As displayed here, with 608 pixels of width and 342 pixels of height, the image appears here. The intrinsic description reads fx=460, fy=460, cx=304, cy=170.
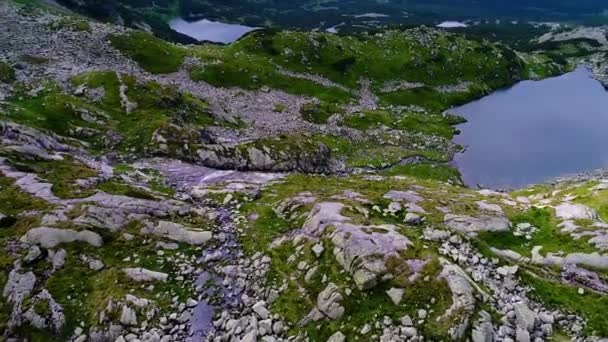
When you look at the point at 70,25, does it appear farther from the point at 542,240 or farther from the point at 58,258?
the point at 542,240

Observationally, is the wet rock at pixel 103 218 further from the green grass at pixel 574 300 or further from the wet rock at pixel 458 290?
the green grass at pixel 574 300

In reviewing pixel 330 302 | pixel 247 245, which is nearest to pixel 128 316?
pixel 247 245

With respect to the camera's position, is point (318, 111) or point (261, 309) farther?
point (318, 111)

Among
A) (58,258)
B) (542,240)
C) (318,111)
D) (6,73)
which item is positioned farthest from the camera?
(318,111)

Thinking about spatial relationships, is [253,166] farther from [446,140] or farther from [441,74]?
[441,74]

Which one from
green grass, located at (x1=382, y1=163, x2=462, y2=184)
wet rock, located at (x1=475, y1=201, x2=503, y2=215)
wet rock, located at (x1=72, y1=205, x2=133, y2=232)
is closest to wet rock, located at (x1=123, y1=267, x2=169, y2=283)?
wet rock, located at (x1=72, y1=205, x2=133, y2=232)

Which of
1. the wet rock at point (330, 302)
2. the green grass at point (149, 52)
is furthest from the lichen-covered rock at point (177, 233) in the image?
the green grass at point (149, 52)
